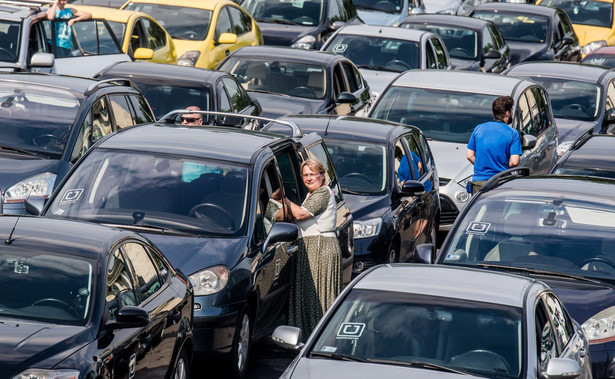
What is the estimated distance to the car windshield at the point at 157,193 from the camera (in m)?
10.0

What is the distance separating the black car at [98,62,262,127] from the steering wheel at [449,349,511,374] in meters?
8.90

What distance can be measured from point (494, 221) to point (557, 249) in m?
0.55

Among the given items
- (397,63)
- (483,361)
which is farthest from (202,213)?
(397,63)

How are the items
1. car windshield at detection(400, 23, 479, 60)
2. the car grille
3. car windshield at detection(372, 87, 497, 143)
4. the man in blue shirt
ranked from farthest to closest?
1. car windshield at detection(400, 23, 479, 60)
2. car windshield at detection(372, 87, 497, 143)
3. the car grille
4. the man in blue shirt

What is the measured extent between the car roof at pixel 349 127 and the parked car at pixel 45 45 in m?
3.26

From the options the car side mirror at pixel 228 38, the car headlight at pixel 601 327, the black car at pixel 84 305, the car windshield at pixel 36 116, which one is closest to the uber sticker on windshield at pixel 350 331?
the black car at pixel 84 305

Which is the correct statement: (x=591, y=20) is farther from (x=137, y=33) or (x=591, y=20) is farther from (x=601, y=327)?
(x=601, y=327)

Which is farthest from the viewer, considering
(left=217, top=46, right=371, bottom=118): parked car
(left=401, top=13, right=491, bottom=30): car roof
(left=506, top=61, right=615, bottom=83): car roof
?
(left=401, top=13, right=491, bottom=30): car roof

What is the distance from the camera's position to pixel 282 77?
18953mm

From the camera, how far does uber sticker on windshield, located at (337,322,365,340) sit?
7.45 metres

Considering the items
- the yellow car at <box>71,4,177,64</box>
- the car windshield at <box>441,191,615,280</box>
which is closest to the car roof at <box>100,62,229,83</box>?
the yellow car at <box>71,4,177,64</box>

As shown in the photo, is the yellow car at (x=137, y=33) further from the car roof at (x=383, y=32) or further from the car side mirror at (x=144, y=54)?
the car roof at (x=383, y=32)

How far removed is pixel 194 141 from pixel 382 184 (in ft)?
12.1

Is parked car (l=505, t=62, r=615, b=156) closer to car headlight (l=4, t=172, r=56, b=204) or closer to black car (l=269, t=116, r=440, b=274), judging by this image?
black car (l=269, t=116, r=440, b=274)
